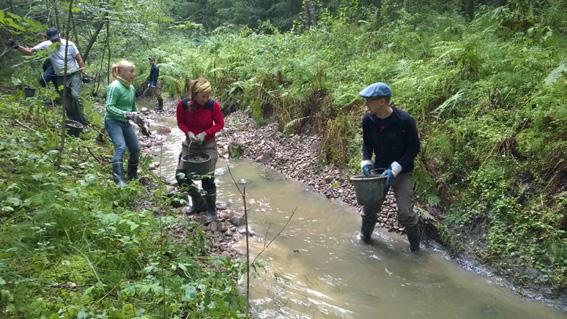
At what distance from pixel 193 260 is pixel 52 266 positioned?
4.04ft

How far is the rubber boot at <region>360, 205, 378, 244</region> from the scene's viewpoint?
568 centimetres

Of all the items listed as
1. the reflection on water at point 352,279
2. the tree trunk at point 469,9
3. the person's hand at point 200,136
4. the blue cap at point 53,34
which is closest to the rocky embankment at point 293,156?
the reflection on water at point 352,279

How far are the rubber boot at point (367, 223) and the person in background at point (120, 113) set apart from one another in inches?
132

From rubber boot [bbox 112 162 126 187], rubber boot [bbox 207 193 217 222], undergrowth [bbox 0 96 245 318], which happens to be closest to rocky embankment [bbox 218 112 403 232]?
rubber boot [bbox 207 193 217 222]

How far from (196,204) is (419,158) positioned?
3.31 m

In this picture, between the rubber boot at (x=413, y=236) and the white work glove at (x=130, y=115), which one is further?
the white work glove at (x=130, y=115)

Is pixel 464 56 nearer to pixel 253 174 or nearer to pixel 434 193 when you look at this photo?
pixel 434 193

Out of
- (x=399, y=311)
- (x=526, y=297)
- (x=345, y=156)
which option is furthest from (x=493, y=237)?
(x=345, y=156)

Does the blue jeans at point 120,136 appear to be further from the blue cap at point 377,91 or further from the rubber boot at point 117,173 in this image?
the blue cap at point 377,91

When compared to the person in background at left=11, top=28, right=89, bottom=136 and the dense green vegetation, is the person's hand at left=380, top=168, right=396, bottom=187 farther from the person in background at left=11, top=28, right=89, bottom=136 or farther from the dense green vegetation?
the person in background at left=11, top=28, right=89, bottom=136

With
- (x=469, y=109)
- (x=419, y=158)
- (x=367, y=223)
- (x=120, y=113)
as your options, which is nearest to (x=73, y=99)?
(x=120, y=113)

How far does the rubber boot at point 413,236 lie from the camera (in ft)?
18.2

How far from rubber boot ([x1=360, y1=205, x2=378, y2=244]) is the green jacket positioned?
11.7ft

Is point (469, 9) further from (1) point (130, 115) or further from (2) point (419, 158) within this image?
(1) point (130, 115)
